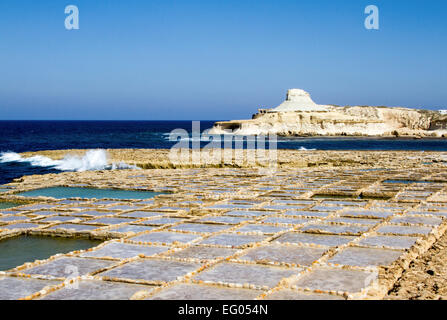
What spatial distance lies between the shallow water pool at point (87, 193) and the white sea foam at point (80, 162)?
7955 millimetres

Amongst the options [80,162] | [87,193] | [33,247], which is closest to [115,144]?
[80,162]

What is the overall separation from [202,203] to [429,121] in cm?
8907

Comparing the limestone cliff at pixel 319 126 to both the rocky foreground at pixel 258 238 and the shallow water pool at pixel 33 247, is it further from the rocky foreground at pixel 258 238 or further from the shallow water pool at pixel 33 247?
the shallow water pool at pixel 33 247

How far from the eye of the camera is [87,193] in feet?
39.7

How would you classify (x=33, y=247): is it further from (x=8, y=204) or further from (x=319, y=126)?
(x=319, y=126)

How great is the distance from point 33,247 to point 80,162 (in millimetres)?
19091

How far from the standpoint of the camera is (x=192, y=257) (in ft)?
18.8

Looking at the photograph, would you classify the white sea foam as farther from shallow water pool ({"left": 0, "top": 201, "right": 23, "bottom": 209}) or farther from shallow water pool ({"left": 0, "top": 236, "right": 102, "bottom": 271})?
shallow water pool ({"left": 0, "top": 236, "right": 102, "bottom": 271})

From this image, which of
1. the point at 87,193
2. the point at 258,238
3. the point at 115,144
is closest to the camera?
the point at 258,238

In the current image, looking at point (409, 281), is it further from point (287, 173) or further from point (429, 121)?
point (429, 121)

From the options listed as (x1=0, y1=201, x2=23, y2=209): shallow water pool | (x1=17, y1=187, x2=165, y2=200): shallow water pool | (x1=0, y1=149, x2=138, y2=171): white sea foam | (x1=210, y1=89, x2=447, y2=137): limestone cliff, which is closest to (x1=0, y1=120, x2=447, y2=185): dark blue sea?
(x1=0, y1=149, x2=138, y2=171): white sea foam

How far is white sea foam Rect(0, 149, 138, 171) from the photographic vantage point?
22.1m

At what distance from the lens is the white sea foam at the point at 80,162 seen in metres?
22.1
